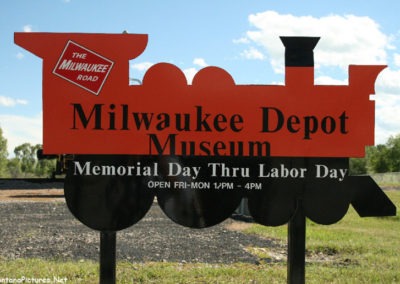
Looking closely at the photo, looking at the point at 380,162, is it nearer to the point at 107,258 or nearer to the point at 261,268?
the point at 261,268

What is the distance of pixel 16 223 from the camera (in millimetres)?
11656

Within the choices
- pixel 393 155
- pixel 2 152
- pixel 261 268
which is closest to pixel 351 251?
pixel 261 268

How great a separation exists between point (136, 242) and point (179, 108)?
517 centimetres

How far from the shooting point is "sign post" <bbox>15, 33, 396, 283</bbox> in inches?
169

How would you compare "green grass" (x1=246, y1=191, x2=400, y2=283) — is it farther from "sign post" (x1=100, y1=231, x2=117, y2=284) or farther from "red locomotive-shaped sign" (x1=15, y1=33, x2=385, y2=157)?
"sign post" (x1=100, y1=231, x2=117, y2=284)

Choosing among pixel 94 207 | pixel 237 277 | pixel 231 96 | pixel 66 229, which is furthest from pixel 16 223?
pixel 231 96

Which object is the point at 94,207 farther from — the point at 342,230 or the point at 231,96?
the point at 342,230

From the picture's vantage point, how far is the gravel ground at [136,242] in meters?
7.72

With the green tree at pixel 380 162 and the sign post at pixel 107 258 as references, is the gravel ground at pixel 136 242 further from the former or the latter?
the green tree at pixel 380 162

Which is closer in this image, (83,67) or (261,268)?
(83,67)

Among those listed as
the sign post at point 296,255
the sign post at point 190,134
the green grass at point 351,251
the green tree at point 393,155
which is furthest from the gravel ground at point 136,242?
the green tree at point 393,155

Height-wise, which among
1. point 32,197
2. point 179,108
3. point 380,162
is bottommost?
point 32,197

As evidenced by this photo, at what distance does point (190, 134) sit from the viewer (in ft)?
14.2

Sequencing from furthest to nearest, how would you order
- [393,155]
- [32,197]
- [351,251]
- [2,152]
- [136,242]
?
[393,155] → [2,152] → [32,197] → [136,242] → [351,251]
